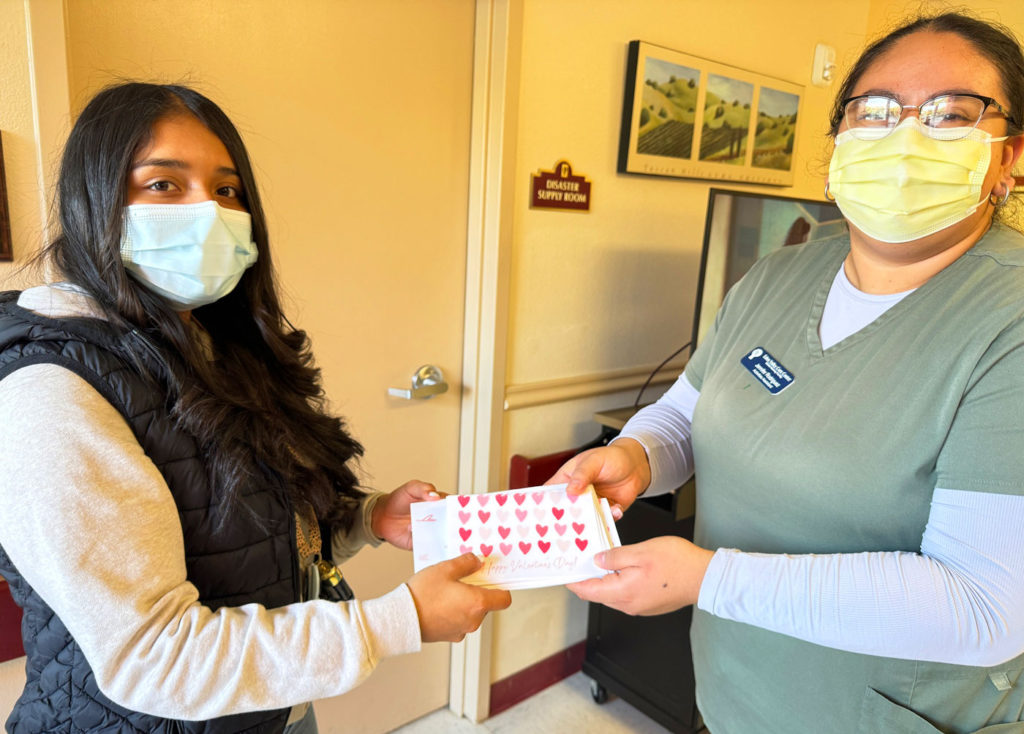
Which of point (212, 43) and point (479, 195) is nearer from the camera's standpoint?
point (212, 43)

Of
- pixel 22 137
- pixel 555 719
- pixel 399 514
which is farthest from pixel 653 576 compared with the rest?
pixel 555 719

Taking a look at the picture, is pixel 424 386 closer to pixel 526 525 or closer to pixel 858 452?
pixel 526 525

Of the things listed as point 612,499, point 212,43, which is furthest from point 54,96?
point 612,499

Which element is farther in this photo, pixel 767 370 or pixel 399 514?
pixel 399 514

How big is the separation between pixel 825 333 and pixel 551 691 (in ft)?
6.50

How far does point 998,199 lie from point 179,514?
124 cm

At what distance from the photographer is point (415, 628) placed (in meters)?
0.93

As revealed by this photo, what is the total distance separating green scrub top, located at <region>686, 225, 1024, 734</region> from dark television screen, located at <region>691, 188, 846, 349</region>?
100 centimetres

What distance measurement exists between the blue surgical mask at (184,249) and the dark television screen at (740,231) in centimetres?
155

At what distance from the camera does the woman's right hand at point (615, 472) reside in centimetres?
126

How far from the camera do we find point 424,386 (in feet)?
6.89

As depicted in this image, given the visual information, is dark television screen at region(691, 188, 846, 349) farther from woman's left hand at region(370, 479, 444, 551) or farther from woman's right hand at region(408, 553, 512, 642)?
woman's right hand at region(408, 553, 512, 642)

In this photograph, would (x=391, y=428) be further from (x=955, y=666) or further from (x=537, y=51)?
(x=955, y=666)

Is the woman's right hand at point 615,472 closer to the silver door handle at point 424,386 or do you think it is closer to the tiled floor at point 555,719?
the silver door handle at point 424,386
